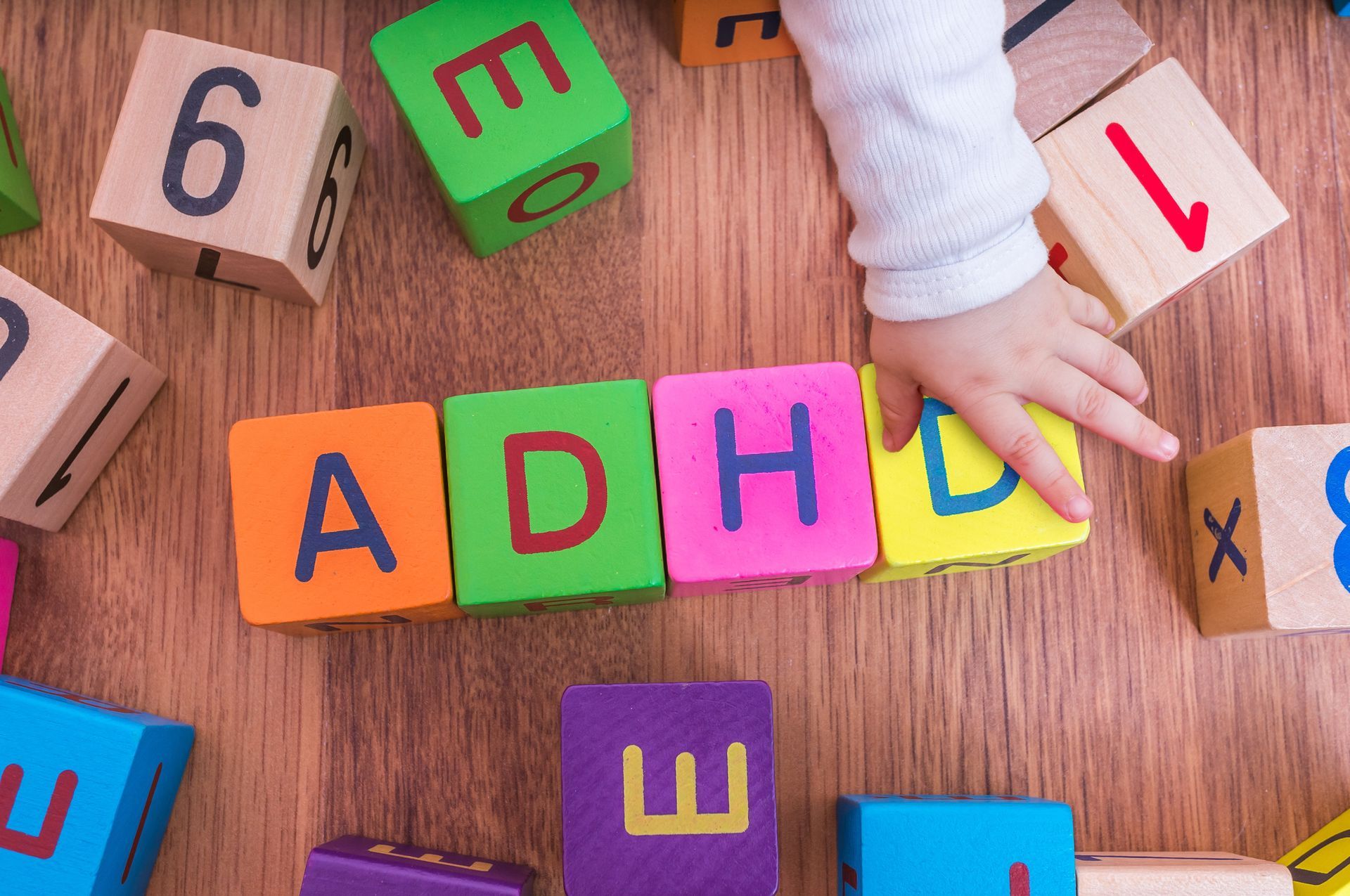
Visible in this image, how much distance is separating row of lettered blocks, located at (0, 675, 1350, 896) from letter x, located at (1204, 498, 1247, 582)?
232 millimetres

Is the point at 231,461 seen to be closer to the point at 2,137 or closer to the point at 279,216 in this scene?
the point at 279,216

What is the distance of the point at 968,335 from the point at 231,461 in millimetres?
570

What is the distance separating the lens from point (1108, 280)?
2.43ft

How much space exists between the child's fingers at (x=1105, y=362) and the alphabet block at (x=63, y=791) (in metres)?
0.78

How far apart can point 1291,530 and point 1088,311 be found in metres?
0.23

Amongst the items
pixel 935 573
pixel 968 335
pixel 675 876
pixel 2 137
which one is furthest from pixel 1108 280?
pixel 2 137

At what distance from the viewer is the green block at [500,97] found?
28.8 inches

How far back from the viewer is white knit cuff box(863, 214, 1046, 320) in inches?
26.0

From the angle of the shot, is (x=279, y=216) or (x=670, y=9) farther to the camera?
(x=670, y=9)

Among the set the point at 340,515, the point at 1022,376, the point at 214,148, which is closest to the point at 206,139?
the point at 214,148

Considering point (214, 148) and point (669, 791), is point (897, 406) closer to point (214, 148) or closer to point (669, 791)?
point (669, 791)

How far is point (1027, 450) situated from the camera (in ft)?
2.28

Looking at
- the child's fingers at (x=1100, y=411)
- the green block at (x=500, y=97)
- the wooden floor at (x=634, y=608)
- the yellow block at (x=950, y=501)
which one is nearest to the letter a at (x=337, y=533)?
the wooden floor at (x=634, y=608)

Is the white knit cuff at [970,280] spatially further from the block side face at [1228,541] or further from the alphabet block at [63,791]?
the alphabet block at [63,791]
